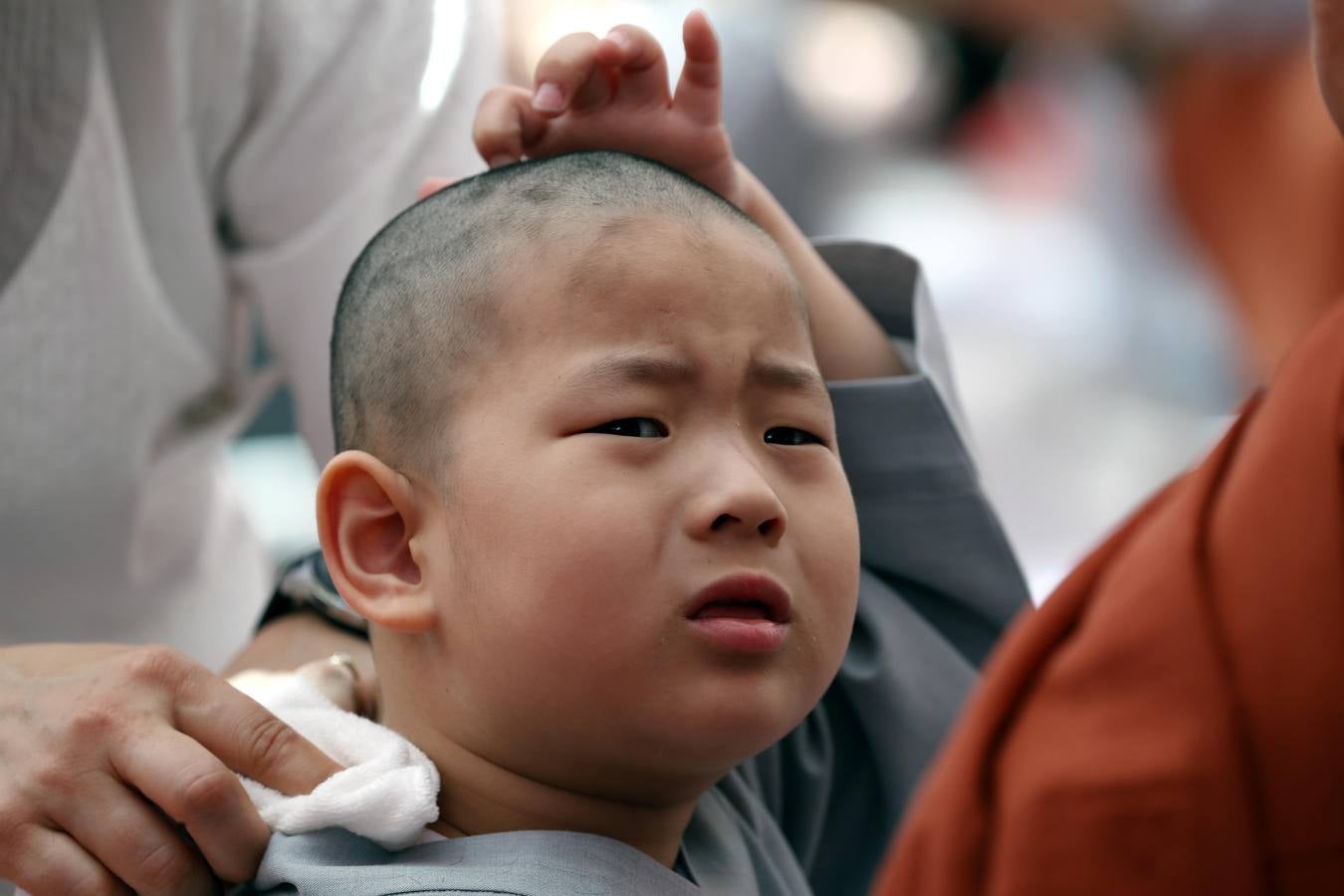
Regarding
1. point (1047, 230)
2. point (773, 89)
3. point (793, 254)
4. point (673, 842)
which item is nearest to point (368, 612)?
point (673, 842)

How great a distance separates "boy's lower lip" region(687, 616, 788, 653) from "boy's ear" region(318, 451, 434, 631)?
124 mm

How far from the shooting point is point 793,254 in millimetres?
744

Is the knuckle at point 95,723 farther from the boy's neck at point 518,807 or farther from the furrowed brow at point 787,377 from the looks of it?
the furrowed brow at point 787,377

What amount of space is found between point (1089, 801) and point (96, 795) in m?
0.40

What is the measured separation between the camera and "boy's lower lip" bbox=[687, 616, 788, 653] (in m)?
0.52

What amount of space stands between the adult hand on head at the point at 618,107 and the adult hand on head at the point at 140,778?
11.5 inches

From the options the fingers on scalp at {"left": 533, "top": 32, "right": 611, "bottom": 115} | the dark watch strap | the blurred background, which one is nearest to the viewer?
the fingers on scalp at {"left": 533, "top": 32, "right": 611, "bottom": 115}

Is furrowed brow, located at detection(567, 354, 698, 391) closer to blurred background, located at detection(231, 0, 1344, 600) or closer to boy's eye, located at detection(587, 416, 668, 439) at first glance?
boy's eye, located at detection(587, 416, 668, 439)

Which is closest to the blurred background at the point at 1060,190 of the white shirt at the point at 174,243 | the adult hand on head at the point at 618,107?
the white shirt at the point at 174,243

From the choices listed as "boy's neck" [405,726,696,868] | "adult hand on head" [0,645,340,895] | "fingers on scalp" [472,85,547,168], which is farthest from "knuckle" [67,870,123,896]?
"fingers on scalp" [472,85,547,168]

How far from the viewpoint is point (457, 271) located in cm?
60

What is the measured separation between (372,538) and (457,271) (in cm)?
12

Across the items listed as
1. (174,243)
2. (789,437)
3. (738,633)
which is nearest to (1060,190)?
(174,243)

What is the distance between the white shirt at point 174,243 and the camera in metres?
0.82
